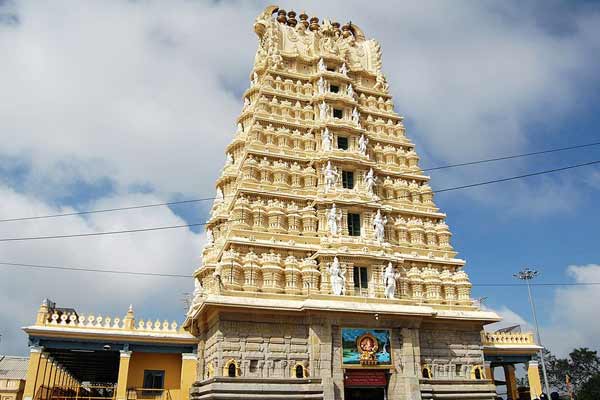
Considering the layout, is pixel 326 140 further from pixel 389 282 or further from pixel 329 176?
pixel 389 282

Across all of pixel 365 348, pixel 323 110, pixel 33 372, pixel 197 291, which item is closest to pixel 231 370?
pixel 365 348

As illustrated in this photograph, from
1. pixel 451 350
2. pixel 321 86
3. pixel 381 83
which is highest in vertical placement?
pixel 381 83

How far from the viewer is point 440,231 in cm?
2922

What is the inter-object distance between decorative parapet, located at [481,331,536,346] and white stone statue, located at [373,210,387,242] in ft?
31.4

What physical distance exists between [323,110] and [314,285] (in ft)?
37.9

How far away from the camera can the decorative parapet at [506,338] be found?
98.8 ft

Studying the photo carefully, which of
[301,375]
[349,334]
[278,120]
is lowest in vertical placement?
[301,375]

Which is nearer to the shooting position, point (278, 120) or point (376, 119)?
point (278, 120)

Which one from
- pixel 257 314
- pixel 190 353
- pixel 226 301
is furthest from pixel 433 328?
pixel 190 353

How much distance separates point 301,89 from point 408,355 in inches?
688

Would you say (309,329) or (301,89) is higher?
(301,89)

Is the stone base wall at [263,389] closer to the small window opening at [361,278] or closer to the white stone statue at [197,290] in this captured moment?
the small window opening at [361,278]

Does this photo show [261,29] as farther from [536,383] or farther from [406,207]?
[536,383]

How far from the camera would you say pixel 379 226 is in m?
27.0
